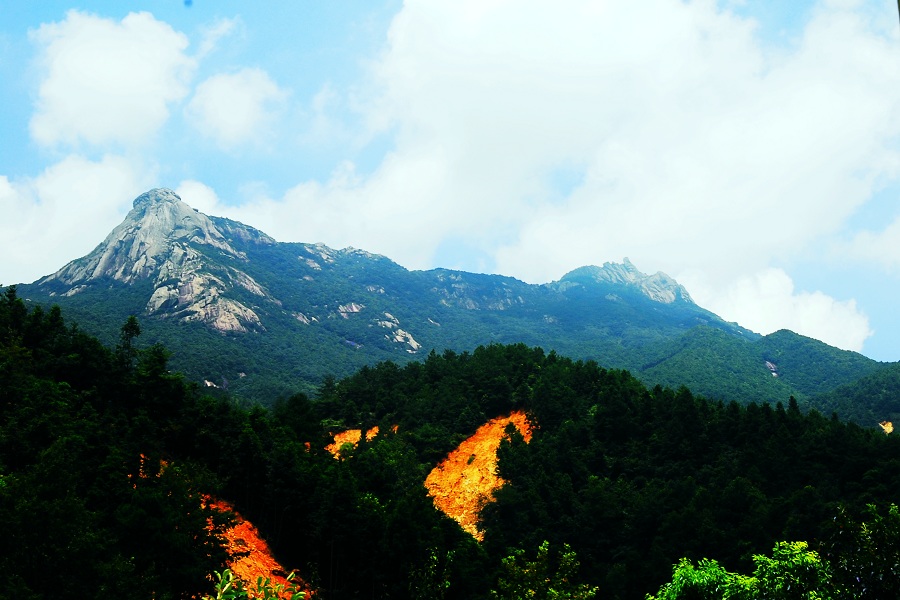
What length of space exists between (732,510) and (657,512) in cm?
712

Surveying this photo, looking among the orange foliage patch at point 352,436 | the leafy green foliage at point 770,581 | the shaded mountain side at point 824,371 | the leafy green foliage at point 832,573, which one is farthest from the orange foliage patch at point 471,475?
the shaded mountain side at point 824,371

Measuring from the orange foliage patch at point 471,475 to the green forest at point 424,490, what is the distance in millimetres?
2224

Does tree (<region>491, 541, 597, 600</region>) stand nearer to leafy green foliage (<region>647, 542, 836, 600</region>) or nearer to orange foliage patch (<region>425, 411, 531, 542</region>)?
leafy green foliage (<region>647, 542, 836, 600</region>)

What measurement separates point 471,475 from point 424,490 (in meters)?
24.9

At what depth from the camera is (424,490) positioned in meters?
60.9

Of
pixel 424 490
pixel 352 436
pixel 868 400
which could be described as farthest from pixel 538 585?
pixel 868 400

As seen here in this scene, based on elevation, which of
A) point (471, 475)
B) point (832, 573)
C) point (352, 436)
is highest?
point (832, 573)

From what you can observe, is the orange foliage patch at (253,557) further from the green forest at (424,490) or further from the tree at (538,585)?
the tree at (538,585)

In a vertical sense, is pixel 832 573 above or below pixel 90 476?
above

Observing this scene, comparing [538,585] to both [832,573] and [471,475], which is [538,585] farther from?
[471,475]

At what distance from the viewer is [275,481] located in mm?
47906

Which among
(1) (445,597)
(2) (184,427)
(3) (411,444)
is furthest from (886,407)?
(2) (184,427)

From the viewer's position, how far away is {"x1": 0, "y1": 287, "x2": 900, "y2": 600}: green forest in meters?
23.7

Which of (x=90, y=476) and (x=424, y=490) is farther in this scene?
(x=424, y=490)
